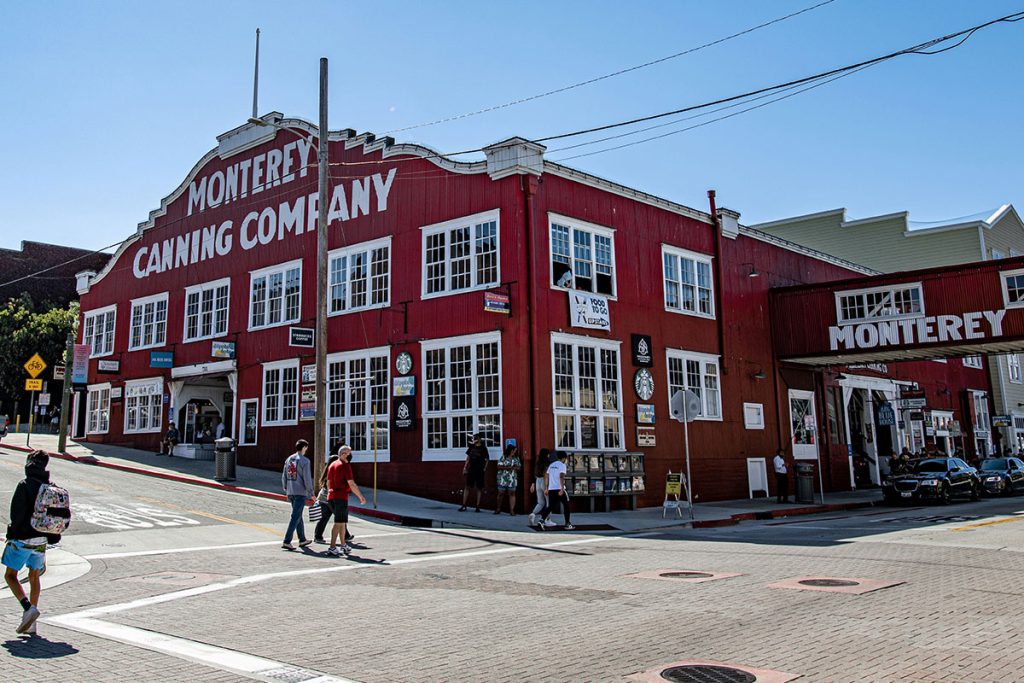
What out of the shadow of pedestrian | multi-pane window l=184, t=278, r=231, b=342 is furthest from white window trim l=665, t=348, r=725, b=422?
the shadow of pedestrian

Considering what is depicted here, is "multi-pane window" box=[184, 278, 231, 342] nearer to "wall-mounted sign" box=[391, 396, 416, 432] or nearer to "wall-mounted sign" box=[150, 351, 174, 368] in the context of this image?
"wall-mounted sign" box=[150, 351, 174, 368]

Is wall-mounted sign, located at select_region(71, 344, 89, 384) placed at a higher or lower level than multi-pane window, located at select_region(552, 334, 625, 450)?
higher

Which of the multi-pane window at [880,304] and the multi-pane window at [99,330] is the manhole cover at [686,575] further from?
the multi-pane window at [99,330]

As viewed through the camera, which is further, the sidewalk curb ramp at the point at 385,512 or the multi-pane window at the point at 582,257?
the multi-pane window at the point at 582,257

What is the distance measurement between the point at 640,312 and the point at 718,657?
18.5 metres

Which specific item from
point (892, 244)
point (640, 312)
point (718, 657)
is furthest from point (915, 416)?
point (718, 657)

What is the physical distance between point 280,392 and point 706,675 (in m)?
23.7

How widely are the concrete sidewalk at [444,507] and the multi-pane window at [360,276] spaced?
225 inches

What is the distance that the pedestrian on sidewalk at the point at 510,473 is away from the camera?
2019 centimetres

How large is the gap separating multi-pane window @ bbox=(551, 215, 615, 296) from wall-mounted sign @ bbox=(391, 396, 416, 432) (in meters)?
5.30

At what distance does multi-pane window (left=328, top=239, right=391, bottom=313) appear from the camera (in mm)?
25250

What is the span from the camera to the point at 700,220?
90.7 feet

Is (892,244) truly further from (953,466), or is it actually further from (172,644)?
(172,644)

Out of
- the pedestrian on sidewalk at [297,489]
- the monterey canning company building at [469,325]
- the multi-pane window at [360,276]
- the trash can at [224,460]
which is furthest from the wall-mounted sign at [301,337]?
the pedestrian on sidewalk at [297,489]
